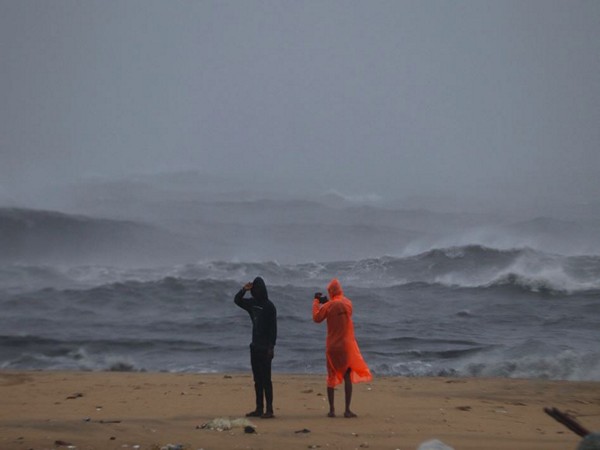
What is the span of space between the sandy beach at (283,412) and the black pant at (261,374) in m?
0.22

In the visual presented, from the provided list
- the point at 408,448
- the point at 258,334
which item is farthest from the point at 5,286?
the point at 408,448

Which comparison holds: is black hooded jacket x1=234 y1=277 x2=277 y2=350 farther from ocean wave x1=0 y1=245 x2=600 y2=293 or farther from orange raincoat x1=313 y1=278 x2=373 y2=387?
ocean wave x1=0 y1=245 x2=600 y2=293

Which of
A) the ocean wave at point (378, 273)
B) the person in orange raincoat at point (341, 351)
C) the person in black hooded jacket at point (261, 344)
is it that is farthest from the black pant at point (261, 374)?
the ocean wave at point (378, 273)

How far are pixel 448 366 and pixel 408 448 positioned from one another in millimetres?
6390

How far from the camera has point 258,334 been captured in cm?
863

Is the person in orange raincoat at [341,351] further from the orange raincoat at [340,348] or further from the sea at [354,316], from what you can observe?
the sea at [354,316]

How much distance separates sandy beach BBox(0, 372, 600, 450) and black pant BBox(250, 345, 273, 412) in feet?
0.73

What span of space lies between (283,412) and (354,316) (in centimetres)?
998

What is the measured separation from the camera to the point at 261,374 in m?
8.66

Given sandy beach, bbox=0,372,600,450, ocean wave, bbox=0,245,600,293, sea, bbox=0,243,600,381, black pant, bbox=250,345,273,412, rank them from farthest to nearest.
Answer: ocean wave, bbox=0,245,600,293 → sea, bbox=0,243,600,381 → black pant, bbox=250,345,273,412 → sandy beach, bbox=0,372,600,450

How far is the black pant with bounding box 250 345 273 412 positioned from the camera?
8602 mm

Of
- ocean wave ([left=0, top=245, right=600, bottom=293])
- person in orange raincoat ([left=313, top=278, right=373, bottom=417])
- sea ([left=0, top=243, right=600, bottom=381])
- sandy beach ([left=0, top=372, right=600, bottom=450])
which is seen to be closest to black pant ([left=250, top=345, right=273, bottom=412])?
sandy beach ([left=0, top=372, right=600, bottom=450])

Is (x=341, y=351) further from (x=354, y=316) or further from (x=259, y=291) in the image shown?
(x=354, y=316)

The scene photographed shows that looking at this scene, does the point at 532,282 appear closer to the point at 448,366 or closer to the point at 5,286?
the point at 448,366
